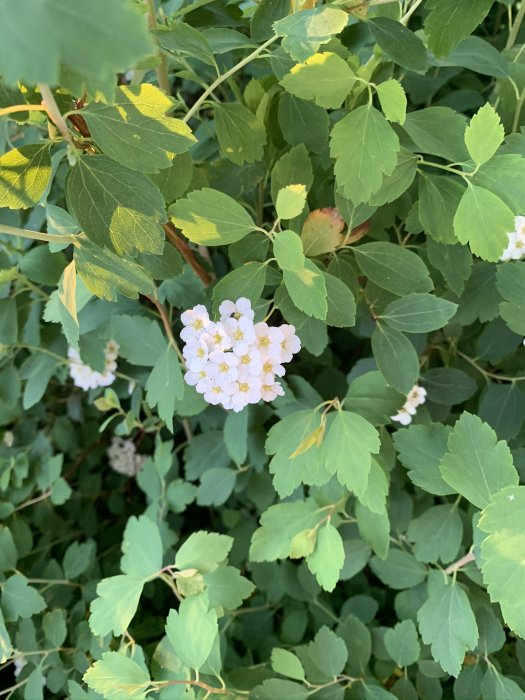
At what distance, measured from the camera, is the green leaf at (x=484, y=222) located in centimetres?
66

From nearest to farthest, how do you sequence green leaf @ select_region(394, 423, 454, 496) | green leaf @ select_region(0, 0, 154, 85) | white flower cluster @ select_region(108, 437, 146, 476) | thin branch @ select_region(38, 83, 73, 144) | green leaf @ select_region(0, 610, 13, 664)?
green leaf @ select_region(0, 0, 154, 85) < thin branch @ select_region(38, 83, 73, 144) < green leaf @ select_region(394, 423, 454, 496) < green leaf @ select_region(0, 610, 13, 664) < white flower cluster @ select_region(108, 437, 146, 476)

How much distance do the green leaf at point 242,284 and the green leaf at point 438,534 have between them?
0.49 m

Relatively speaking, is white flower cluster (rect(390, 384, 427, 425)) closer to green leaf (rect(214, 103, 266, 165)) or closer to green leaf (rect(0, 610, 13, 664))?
green leaf (rect(214, 103, 266, 165))

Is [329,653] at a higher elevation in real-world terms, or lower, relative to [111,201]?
lower

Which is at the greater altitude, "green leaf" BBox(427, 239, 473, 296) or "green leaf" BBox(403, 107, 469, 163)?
"green leaf" BBox(403, 107, 469, 163)

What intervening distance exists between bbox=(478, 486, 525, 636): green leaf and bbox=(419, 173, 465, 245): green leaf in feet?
1.03

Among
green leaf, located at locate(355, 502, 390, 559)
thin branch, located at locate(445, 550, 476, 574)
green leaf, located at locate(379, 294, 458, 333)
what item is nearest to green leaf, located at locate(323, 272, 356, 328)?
green leaf, located at locate(379, 294, 458, 333)

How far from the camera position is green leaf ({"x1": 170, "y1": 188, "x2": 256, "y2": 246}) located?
2.32 feet

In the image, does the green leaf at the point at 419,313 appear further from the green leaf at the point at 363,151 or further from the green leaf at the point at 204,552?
the green leaf at the point at 204,552

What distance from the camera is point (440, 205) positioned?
2.48 ft

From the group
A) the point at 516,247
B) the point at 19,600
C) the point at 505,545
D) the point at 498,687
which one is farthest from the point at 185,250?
the point at 498,687

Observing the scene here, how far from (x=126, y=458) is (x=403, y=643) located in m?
0.73

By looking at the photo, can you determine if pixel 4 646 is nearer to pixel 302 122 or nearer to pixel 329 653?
pixel 329 653

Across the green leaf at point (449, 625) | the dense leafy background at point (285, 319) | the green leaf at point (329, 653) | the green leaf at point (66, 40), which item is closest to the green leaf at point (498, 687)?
the dense leafy background at point (285, 319)
